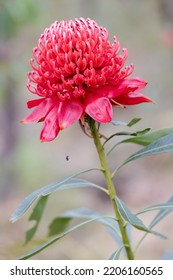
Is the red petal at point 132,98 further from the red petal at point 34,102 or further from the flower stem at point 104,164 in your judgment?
the red petal at point 34,102

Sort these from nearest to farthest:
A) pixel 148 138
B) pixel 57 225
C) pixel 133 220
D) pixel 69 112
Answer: pixel 133 220
pixel 69 112
pixel 148 138
pixel 57 225

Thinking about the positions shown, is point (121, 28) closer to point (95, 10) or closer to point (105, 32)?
point (95, 10)

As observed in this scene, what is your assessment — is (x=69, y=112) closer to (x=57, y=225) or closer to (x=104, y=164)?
(x=104, y=164)

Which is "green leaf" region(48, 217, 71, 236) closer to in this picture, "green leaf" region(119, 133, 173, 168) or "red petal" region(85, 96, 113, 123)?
"green leaf" region(119, 133, 173, 168)

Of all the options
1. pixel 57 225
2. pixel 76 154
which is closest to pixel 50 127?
pixel 57 225
